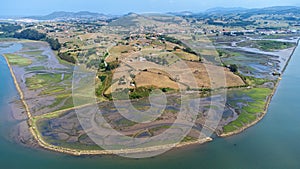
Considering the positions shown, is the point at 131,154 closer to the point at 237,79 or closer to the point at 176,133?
the point at 176,133

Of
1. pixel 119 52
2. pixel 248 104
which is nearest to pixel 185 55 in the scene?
pixel 119 52

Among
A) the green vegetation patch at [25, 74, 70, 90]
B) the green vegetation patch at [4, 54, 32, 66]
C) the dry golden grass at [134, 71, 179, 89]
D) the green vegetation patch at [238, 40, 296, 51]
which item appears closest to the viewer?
the dry golden grass at [134, 71, 179, 89]

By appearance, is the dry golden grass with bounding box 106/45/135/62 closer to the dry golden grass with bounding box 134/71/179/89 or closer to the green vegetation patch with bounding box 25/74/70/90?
the green vegetation patch with bounding box 25/74/70/90

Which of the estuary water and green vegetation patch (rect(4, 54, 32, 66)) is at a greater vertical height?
the estuary water

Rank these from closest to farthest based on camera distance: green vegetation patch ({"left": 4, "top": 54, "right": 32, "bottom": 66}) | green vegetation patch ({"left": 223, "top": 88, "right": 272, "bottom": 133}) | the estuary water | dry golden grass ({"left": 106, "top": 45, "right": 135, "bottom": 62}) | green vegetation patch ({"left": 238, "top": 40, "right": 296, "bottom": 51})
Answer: the estuary water
green vegetation patch ({"left": 223, "top": 88, "right": 272, "bottom": 133})
green vegetation patch ({"left": 4, "top": 54, "right": 32, "bottom": 66})
dry golden grass ({"left": 106, "top": 45, "right": 135, "bottom": 62})
green vegetation patch ({"left": 238, "top": 40, "right": 296, "bottom": 51})

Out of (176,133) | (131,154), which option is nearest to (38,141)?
(131,154)

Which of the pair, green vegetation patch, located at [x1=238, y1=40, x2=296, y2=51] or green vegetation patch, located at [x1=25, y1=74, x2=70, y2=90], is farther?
green vegetation patch, located at [x1=238, y1=40, x2=296, y2=51]

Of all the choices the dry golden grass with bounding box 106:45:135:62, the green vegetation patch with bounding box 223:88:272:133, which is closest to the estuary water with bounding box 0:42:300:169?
the green vegetation patch with bounding box 223:88:272:133

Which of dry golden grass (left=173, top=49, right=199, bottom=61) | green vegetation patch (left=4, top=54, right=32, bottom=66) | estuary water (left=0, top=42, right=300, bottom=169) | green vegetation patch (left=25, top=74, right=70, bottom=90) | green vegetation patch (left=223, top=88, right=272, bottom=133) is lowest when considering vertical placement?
green vegetation patch (left=4, top=54, right=32, bottom=66)

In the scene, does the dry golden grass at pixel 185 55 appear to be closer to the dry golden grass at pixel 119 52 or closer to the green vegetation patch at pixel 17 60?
the dry golden grass at pixel 119 52

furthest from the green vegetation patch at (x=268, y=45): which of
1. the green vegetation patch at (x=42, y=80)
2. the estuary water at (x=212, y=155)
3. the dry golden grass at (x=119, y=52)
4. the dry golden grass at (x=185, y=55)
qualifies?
the green vegetation patch at (x=42, y=80)
